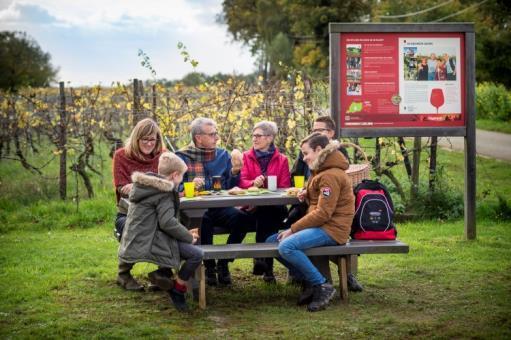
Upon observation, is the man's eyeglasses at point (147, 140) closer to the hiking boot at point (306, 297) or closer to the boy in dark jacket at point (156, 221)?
the boy in dark jacket at point (156, 221)

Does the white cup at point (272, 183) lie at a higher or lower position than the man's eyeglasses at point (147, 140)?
lower

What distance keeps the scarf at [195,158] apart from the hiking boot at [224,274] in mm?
847

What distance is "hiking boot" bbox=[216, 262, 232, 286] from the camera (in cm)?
714

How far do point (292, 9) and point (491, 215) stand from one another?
1684 inches

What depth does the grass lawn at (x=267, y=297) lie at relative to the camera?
5551 millimetres

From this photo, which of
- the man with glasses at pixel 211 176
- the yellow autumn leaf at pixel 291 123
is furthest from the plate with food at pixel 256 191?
the yellow autumn leaf at pixel 291 123

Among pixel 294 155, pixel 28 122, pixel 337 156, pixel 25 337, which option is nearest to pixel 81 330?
pixel 25 337

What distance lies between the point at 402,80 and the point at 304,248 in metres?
2.96

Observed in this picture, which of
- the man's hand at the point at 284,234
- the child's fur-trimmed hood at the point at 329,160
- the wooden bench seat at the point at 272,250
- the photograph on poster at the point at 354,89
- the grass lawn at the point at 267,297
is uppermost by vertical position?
the photograph on poster at the point at 354,89

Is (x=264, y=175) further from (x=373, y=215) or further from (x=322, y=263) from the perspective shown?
(x=373, y=215)

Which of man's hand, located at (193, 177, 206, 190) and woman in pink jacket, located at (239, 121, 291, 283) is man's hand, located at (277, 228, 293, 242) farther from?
man's hand, located at (193, 177, 206, 190)

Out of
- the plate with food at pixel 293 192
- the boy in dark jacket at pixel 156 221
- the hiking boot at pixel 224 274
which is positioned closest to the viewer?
the boy in dark jacket at pixel 156 221

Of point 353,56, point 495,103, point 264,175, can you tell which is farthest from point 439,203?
point 495,103

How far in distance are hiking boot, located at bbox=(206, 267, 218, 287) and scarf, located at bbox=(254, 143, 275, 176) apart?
40.5 inches
